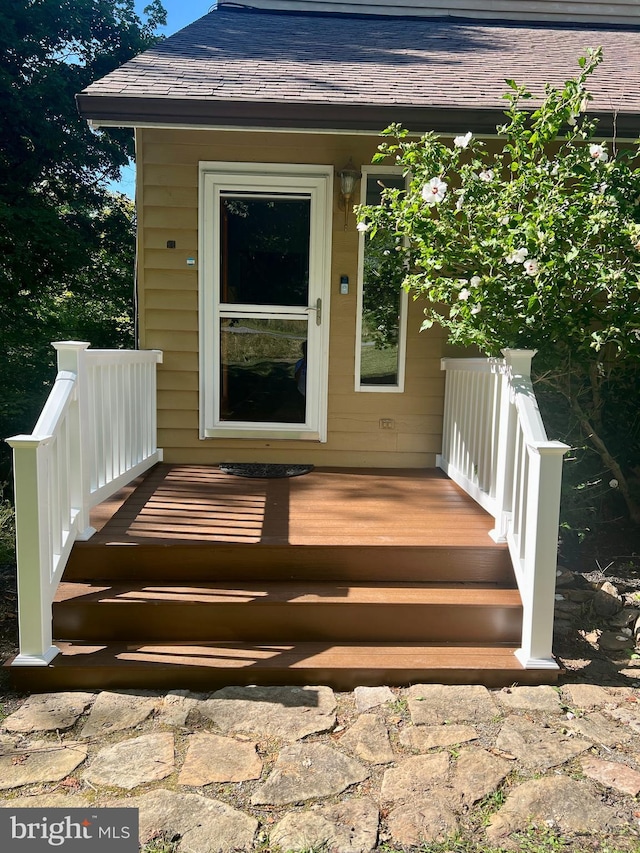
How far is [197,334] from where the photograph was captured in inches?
183

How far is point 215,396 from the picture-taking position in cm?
474

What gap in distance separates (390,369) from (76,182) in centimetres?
701

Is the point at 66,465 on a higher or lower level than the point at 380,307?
lower

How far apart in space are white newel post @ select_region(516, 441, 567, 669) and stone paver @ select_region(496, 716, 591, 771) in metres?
0.38

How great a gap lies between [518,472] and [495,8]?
21.1 ft

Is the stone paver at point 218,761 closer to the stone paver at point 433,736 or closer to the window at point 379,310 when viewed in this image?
the stone paver at point 433,736

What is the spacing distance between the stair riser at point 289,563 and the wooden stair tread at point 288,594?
0.04 m

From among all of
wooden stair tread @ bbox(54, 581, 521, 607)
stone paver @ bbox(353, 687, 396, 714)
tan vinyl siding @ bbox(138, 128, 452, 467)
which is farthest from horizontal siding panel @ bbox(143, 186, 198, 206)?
stone paver @ bbox(353, 687, 396, 714)

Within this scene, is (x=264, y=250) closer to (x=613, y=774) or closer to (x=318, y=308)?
(x=318, y=308)

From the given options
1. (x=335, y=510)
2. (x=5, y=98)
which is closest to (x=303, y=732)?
(x=335, y=510)

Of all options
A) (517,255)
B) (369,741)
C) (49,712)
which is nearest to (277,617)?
(369,741)

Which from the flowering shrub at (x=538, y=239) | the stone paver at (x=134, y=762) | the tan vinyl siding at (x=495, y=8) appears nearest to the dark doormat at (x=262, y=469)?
the flowering shrub at (x=538, y=239)

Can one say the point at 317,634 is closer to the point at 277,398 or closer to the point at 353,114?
the point at 277,398

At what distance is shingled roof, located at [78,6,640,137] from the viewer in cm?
384
